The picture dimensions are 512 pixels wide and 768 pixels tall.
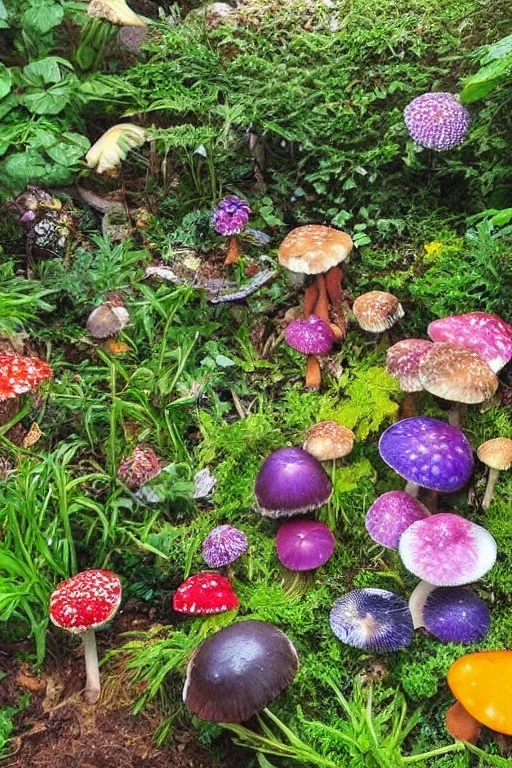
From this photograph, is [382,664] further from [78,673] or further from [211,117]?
[211,117]

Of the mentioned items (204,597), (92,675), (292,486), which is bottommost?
(92,675)

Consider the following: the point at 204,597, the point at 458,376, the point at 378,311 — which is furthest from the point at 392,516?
the point at 378,311

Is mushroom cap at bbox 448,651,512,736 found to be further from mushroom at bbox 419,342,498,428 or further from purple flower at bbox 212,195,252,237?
purple flower at bbox 212,195,252,237

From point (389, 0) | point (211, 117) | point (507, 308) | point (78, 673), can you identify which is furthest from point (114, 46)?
point (78, 673)

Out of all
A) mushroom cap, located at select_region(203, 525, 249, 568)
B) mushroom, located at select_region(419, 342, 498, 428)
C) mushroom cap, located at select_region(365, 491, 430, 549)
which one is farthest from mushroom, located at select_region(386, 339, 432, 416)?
mushroom cap, located at select_region(203, 525, 249, 568)

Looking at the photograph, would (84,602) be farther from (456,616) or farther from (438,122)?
(438,122)
